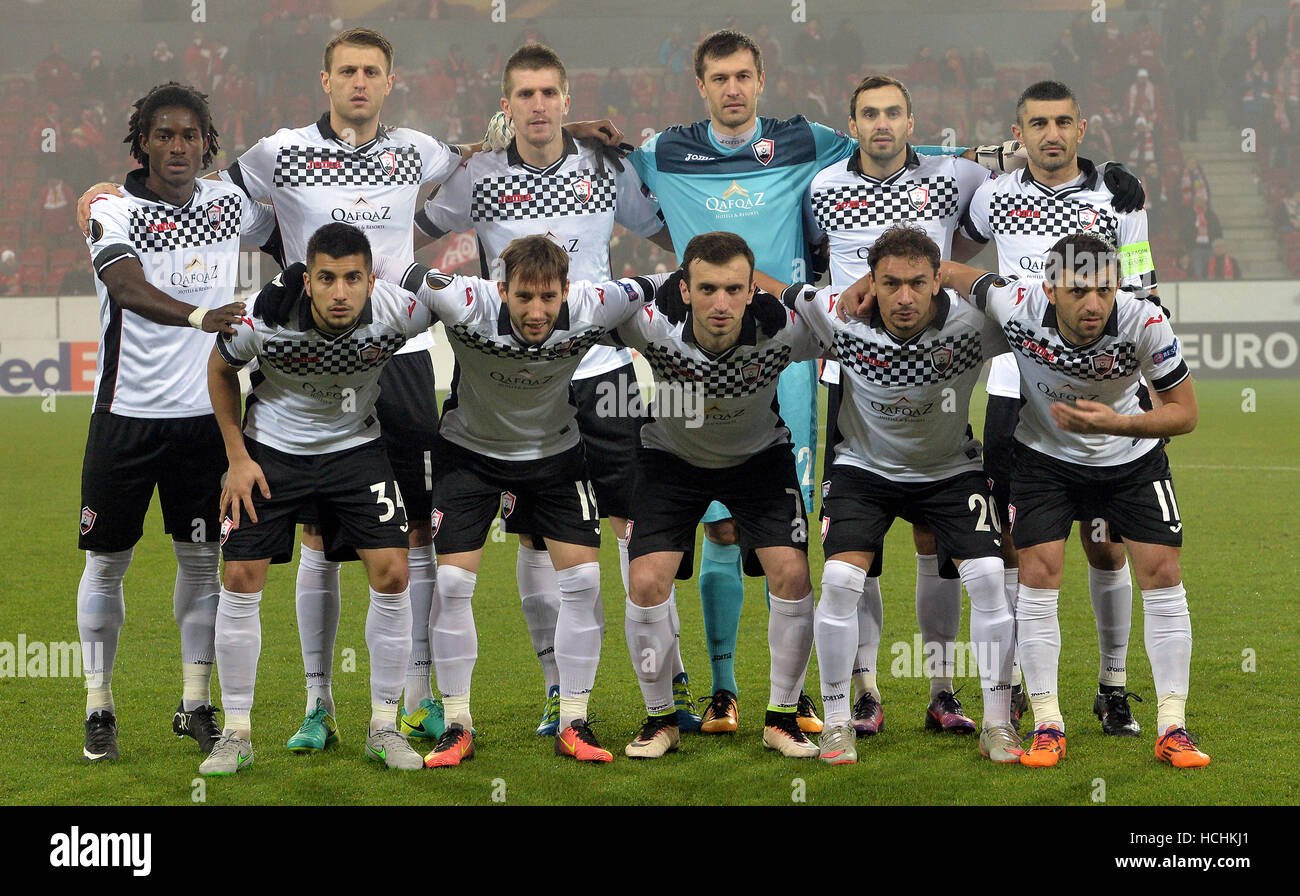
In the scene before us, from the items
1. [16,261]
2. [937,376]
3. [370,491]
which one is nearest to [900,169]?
[937,376]

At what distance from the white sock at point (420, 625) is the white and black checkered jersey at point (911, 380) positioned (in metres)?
1.61

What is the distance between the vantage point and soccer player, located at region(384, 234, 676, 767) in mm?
4590

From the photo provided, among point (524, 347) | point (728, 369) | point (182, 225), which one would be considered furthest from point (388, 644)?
point (182, 225)

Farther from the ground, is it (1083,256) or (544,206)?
(544,206)

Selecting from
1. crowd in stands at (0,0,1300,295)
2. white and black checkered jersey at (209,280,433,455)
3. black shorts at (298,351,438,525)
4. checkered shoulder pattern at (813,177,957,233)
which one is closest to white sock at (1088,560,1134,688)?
checkered shoulder pattern at (813,177,957,233)

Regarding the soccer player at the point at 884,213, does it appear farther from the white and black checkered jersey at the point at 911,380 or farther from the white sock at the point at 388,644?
the white sock at the point at 388,644

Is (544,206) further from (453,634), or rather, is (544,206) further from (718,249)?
(453,634)

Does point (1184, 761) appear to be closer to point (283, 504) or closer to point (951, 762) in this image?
point (951, 762)

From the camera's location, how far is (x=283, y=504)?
14.8ft

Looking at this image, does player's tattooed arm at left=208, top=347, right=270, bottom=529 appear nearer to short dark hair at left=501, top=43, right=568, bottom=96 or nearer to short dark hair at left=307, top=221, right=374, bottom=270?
short dark hair at left=307, top=221, right=374, bottom=270

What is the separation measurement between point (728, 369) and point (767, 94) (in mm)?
21575

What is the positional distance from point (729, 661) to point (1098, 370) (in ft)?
5.55

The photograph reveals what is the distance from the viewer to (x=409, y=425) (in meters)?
5.07

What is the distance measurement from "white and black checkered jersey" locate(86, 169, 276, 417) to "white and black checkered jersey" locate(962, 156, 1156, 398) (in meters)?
2.86
